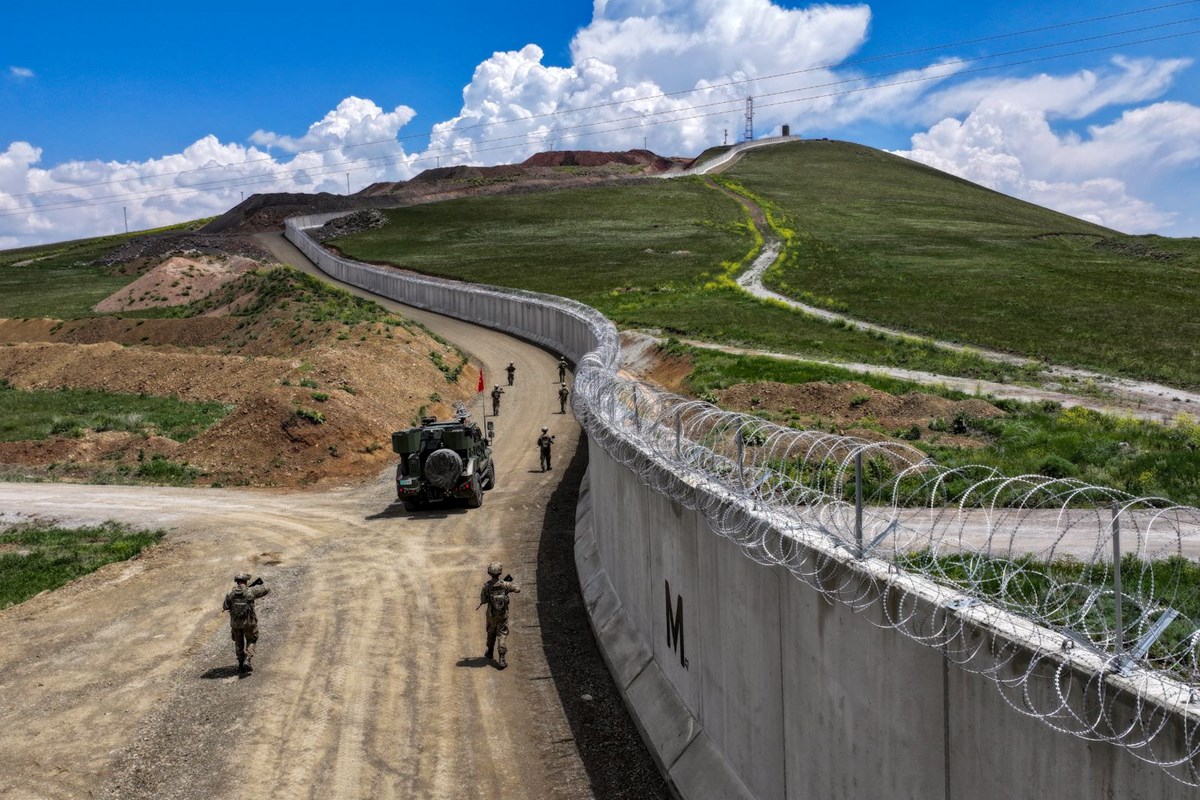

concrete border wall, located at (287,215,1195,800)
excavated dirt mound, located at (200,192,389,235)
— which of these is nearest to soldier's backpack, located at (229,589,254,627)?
concrete border wall, located at (287,215,1195,800)

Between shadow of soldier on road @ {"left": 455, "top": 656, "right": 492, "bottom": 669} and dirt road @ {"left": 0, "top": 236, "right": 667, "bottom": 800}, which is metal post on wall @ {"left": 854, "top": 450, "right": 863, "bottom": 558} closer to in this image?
dirt road @ {"left": 0, "top": 236, "right": 667, "bottom": 800}

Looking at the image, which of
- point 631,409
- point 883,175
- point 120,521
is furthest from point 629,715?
point 883,175

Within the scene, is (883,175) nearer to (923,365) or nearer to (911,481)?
(923,365)

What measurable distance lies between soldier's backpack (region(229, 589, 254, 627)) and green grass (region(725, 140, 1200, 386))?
34.8 metres

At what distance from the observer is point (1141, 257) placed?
86.1 m

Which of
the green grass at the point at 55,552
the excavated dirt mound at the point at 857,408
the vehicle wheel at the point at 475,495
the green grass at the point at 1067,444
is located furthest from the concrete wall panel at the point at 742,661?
the vehicle wheel at the point at 475,495

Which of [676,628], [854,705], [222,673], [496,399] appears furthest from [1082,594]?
[496,399]

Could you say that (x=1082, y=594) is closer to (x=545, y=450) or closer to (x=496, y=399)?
(x=545, y=450)

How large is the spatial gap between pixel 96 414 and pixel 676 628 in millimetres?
32866

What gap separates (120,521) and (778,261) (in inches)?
2723

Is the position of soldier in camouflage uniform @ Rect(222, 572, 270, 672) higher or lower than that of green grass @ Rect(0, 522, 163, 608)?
higher

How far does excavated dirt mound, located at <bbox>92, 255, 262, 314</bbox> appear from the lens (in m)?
74.1

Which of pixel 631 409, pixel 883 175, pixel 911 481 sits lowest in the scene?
pixel 911 481

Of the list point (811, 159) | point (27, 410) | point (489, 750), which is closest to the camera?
point (489, 750)
